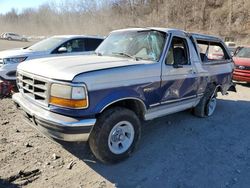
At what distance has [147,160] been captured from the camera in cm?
429

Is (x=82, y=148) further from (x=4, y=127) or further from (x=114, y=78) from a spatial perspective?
Answer: (x=4, y=127)

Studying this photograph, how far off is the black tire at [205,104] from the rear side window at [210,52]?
0.69 meters

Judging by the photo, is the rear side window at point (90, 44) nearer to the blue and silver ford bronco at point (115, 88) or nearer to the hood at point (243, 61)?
the blue and silver ford bronco at point (115, 88)

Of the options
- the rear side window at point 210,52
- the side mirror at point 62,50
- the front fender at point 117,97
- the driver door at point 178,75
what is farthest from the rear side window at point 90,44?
the front fender at point 117,97

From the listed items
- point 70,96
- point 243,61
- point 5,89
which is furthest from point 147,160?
point 243,61

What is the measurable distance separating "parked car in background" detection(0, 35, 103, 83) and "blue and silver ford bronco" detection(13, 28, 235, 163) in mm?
3501

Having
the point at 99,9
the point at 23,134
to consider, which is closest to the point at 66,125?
the point at 23,134

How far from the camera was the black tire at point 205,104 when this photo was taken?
629 cm

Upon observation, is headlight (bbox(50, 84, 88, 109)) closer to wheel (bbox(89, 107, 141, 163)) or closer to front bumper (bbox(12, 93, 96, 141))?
front bumper (bbox(12, 93, 96, 141))

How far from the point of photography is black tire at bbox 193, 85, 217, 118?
20.6 ft

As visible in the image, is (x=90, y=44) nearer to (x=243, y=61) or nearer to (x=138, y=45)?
(x=138, y=45)

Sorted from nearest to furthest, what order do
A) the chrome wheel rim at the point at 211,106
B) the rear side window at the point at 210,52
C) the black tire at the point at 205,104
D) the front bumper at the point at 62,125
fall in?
the front bumper at the point at 62,125 < the rear side window at the point at 210,52 < the black tire at the point at 205,104 < the chrome wheel rim at the point at 211,106

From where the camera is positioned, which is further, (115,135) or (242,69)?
(242,69)

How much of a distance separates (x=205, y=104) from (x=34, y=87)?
4.01 meters
